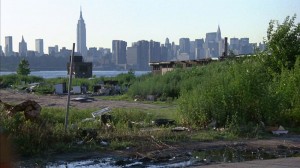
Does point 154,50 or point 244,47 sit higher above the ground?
point 154,50

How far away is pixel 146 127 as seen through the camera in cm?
1555

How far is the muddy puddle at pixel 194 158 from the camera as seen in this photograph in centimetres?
973

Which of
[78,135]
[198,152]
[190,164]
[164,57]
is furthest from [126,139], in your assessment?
[164,57]

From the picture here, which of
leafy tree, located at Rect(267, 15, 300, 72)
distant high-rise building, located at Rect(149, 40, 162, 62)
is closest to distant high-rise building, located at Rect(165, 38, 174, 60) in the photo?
distant high-rise building, located at Rect(149, 40, 162, 62)

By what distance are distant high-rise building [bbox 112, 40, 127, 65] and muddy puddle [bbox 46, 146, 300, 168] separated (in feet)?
392

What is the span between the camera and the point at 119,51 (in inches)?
A: 5177

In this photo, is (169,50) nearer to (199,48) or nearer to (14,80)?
(199,48)

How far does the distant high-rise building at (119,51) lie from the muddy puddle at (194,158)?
4708 inches

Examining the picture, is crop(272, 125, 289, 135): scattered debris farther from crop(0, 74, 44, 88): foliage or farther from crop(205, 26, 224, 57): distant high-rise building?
crop(205, 26, 224, 57): distant high-rise building

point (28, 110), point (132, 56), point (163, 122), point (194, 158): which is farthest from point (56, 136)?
A: point (132, 56)

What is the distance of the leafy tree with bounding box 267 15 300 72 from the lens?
22.2 m

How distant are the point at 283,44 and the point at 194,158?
13.9m

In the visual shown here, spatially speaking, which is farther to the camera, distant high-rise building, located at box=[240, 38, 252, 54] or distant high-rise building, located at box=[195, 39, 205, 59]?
distant high-rise building, located at box=[195, 39, 205, 59]

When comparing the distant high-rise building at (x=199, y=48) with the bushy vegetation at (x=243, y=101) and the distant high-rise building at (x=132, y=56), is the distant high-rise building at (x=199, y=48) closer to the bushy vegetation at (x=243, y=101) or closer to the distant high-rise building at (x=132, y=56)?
the distant high-rise building at (x=132, y=56)
